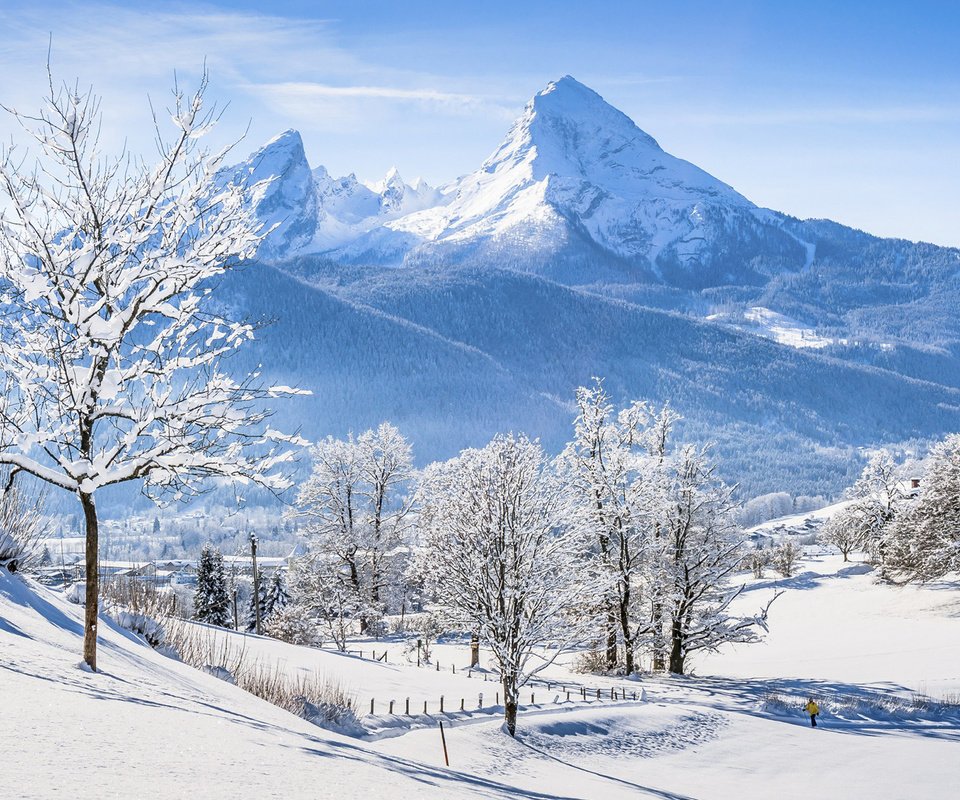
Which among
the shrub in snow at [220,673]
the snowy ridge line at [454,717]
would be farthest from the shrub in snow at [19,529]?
the snowy ridge line at [454,717]

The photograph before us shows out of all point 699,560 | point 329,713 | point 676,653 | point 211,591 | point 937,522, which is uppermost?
point 937,522

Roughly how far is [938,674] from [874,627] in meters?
16.8

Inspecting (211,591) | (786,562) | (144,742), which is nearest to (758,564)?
(786,562)

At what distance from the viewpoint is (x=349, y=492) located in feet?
151

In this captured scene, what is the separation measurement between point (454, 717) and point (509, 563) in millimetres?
3851

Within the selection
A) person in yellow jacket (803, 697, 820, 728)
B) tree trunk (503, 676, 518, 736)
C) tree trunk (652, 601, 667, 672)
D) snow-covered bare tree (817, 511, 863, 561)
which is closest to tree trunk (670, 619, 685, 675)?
tree trunk (652, 601, 667, 672)

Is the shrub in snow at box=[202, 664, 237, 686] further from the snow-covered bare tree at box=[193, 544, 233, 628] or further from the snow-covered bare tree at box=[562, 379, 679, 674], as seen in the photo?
the snow-covered bare tree at box=[193, 544, 233, 628]

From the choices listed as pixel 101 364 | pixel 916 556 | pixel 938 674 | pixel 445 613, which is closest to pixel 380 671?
pixel 445 613

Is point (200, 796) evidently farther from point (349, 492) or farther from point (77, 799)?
point (349, 492)

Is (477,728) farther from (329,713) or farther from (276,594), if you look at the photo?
(276,594)

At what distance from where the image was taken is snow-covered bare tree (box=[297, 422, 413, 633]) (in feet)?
149

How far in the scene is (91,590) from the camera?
9.48m

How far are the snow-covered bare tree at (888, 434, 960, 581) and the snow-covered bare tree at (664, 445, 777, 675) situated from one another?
1933cm

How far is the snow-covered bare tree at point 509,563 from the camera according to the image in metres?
20.1
